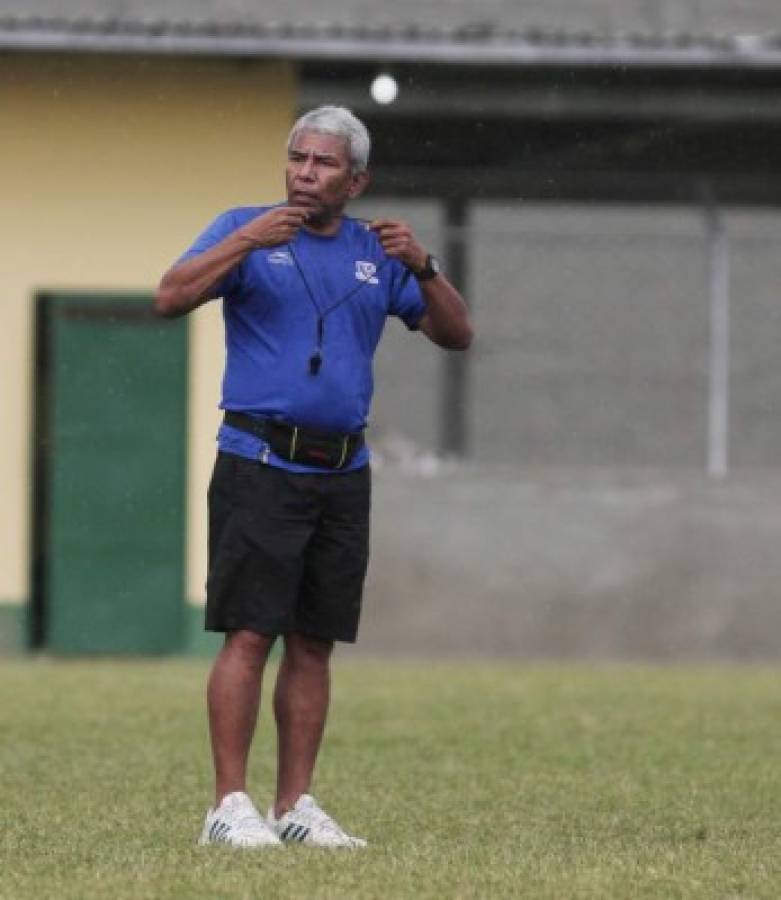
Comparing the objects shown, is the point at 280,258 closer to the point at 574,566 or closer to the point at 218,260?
the point at 218,260

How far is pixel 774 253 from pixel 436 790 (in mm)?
12360

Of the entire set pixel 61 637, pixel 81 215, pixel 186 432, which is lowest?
pixel 61 637

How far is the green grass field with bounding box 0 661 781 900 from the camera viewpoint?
282 inches

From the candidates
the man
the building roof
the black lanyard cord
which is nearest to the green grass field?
the man

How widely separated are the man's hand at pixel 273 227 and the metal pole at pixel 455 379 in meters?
10.3

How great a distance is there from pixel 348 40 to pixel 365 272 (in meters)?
9.14

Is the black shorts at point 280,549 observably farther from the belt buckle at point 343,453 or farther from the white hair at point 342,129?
the white hair at point 342,129

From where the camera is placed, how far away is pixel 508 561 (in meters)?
17.6

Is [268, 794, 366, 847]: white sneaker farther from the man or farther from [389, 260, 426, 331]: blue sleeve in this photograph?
[389, 260, 426, 331]: blue sleeve

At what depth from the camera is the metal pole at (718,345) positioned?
1789 centimetres

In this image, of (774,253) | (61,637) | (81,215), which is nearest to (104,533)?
(61,637)

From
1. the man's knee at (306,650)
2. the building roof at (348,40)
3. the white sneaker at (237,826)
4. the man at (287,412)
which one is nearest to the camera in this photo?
the white sneaker at (237,826)

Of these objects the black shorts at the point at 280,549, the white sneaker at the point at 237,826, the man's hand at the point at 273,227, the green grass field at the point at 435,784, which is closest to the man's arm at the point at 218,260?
the man's hand at the point at 273,227

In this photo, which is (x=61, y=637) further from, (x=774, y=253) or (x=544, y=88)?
(x=774, y=253)
